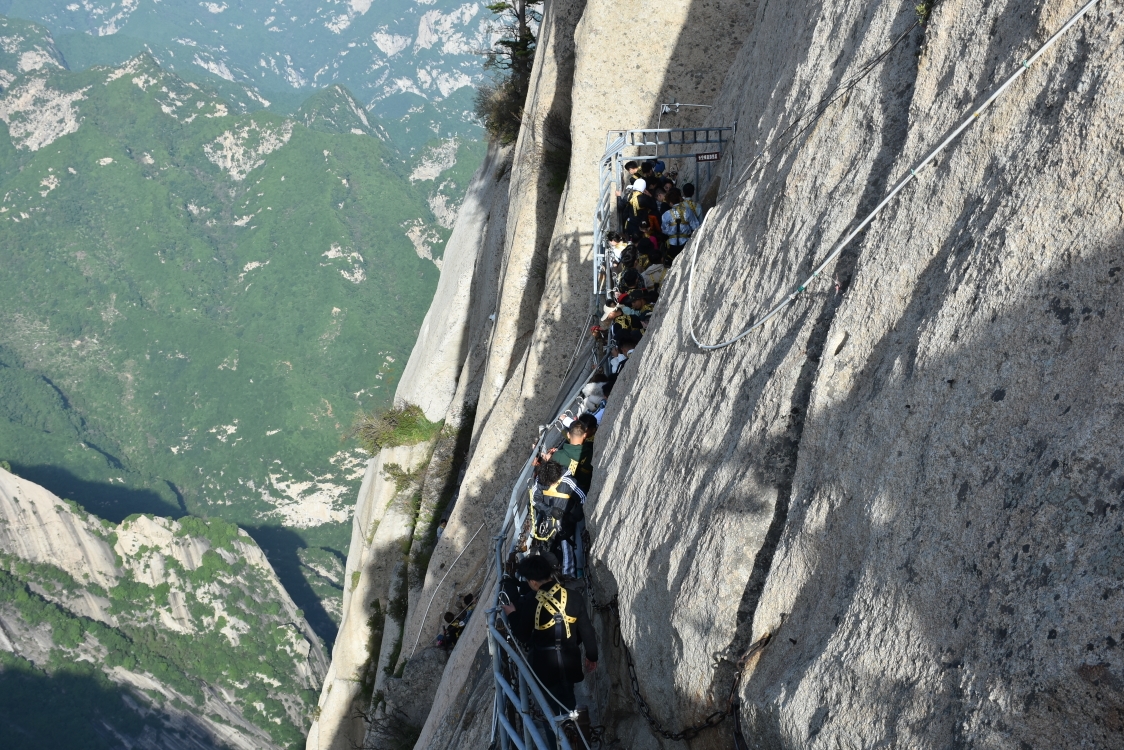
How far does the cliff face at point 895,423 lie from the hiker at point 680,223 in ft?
7.70

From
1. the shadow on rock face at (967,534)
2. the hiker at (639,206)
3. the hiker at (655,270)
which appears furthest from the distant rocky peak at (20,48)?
the shadow on rock face at (967,534)

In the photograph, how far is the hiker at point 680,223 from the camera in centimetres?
923

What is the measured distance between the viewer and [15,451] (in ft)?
359

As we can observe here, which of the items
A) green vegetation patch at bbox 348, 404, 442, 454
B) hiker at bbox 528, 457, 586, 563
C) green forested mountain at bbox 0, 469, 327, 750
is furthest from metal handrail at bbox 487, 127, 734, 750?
green forested mountain at bbox 0, 469, 327, 750

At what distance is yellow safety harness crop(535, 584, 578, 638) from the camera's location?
223 inches

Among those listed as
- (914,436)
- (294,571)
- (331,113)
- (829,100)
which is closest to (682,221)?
(829,100)

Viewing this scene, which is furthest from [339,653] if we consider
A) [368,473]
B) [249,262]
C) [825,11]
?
[249,262]

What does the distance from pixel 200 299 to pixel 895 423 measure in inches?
5859

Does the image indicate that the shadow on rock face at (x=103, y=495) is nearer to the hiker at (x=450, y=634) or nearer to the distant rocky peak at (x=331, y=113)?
the distant rocky peak at (x=331, y=113)

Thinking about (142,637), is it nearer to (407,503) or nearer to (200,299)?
(407,503)

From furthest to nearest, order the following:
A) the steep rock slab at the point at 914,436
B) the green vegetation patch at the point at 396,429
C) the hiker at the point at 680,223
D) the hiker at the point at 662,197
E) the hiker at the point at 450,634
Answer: the green vegetation patch at the point at 396,429 < the hiker at the point at 450,634 < the hiker at the point at 662,197 < the hiker at the point at 680,223 < the steep rock slab at the point at 914,436

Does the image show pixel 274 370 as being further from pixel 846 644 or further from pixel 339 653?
pixel 846 644

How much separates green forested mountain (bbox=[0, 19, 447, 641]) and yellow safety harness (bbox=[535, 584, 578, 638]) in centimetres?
9102

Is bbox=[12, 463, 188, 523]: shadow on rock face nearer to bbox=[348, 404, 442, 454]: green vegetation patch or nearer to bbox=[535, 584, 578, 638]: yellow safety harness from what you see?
bbox=[348, 404, 442, 454]: green vegetation patch
